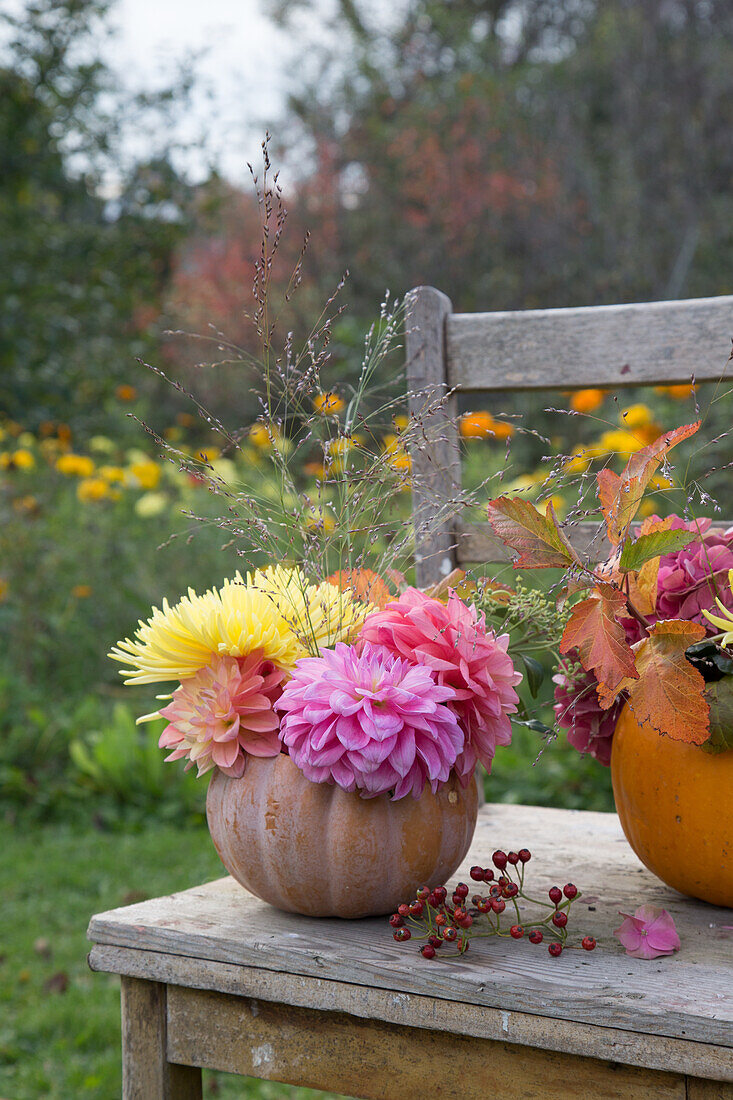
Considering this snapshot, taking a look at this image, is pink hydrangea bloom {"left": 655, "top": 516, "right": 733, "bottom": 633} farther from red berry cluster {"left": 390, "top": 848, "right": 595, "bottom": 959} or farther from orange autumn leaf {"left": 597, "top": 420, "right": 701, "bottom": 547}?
red berry cluster {"left": 390, "top": 848, "right": 595, "bottom": 959}

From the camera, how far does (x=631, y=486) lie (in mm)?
765

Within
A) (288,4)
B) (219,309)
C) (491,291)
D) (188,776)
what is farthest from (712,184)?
(188,776)

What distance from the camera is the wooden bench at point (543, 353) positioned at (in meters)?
1.34

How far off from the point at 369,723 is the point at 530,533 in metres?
0.20

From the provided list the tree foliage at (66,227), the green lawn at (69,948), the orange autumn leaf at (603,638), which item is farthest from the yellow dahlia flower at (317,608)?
the tree foliage at (66,227)

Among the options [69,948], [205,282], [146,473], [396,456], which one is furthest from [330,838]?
[205,282]

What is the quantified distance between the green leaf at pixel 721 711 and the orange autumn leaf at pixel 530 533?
165 mm

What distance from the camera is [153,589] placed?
3557 mm

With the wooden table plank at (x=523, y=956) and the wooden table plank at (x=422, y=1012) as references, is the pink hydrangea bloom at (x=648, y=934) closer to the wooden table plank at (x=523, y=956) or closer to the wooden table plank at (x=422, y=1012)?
the wooden table plank at (x=523, y=956)

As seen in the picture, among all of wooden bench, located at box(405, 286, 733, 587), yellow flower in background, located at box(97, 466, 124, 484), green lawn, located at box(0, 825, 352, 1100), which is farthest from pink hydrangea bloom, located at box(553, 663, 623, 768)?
yellow flower in background, located at box(97, 466, 124, 484)

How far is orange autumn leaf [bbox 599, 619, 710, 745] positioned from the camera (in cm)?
73

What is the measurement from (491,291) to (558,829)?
6.12 m

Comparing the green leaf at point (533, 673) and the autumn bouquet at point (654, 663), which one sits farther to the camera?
the green leaf at point (533, 673)

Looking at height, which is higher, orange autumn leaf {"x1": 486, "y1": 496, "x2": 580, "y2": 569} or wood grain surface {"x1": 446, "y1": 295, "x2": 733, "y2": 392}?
wood grain surface {"x1": 446, "y1": 295, "x2": 733, "y2": 392}
